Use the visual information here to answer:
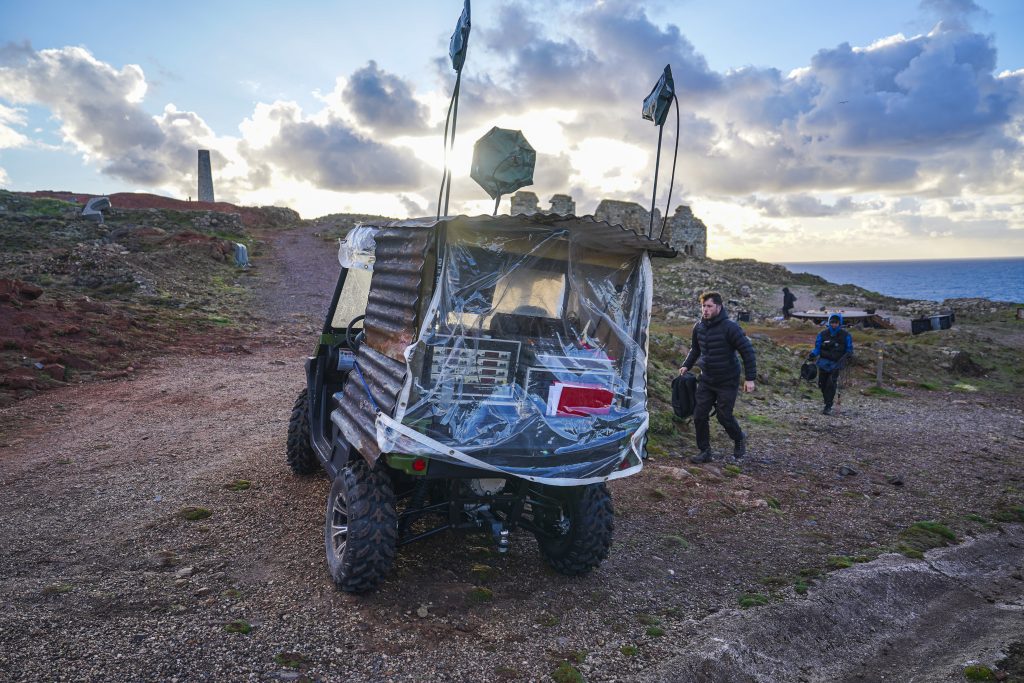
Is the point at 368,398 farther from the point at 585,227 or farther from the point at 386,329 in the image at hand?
the point at 585,227

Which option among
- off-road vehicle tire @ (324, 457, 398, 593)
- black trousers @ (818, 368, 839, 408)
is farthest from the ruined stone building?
off-road vehicle tire @ (324, 457, 398, 593)

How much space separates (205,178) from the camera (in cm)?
4881

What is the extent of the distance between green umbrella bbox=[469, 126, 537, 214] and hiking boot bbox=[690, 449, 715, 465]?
4280 mm

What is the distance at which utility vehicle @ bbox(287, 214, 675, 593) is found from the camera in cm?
389

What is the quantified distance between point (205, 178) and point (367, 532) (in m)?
51.7

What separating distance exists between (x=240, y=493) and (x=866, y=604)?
5.05m

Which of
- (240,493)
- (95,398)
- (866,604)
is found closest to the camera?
(866,604)

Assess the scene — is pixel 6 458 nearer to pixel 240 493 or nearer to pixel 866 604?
pixel 240 493

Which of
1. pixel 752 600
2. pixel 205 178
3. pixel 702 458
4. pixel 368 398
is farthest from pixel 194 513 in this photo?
pixel 205 178

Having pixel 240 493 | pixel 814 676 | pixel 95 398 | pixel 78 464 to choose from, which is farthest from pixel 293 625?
pixel 95 398

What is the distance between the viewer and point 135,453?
7.01m

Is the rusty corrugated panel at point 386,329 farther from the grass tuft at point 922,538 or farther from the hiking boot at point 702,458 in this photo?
the hiking boot at point 702,458

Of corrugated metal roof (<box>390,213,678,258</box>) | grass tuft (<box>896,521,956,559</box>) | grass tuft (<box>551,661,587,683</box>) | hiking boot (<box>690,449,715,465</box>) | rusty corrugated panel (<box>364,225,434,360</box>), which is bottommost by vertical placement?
grass tuft (<box>896,521,956,559</box>)

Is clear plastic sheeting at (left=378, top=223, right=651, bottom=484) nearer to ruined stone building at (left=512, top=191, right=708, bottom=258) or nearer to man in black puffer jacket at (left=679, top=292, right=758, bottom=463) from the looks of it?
man in black puffer jacket at (left=679, top=292, right=758, bottom=463)
